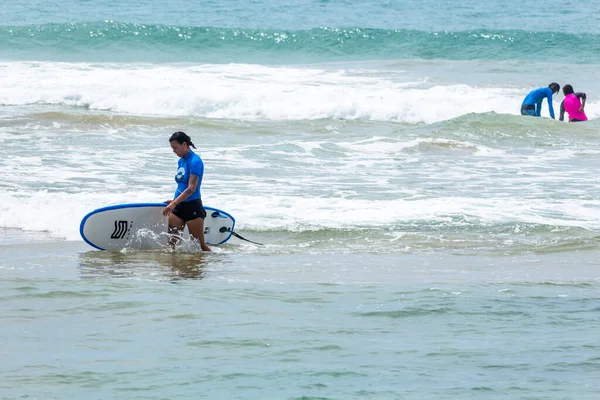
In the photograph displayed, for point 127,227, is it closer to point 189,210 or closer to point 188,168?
point 189,210

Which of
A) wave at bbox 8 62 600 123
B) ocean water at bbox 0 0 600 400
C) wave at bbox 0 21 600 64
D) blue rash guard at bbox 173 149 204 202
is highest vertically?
wave at bbox 0 21 600 64

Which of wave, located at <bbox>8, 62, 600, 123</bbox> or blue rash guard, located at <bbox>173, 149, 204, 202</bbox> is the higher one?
wave, located at <bbox>8, 62, 600, 123</bbox>

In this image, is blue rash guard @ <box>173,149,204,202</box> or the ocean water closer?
the ocean water

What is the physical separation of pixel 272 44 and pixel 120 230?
1079 inches

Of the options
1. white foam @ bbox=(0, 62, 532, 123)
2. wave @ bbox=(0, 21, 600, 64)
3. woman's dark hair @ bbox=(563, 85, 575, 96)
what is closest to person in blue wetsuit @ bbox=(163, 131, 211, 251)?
woman's dark hair @ bbox=(563, 85, 575, 96)

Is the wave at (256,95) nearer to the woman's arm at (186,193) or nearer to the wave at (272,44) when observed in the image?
the wave at (272,44)

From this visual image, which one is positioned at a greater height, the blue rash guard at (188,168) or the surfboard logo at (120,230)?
the blue rash guard at (188,168)

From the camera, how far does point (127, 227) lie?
33.3 ft

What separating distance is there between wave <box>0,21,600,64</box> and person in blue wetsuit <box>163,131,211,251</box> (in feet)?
79.5

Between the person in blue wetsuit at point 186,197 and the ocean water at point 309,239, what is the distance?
0.28 meters

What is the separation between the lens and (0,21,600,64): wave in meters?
34.5

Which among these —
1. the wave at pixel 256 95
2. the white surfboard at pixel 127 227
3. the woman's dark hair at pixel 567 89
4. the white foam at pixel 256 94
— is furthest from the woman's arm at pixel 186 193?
the white foam at pixel 256 94

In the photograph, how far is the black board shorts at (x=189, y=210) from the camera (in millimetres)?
9836

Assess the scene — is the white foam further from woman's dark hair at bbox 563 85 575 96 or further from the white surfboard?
the white surfboard
